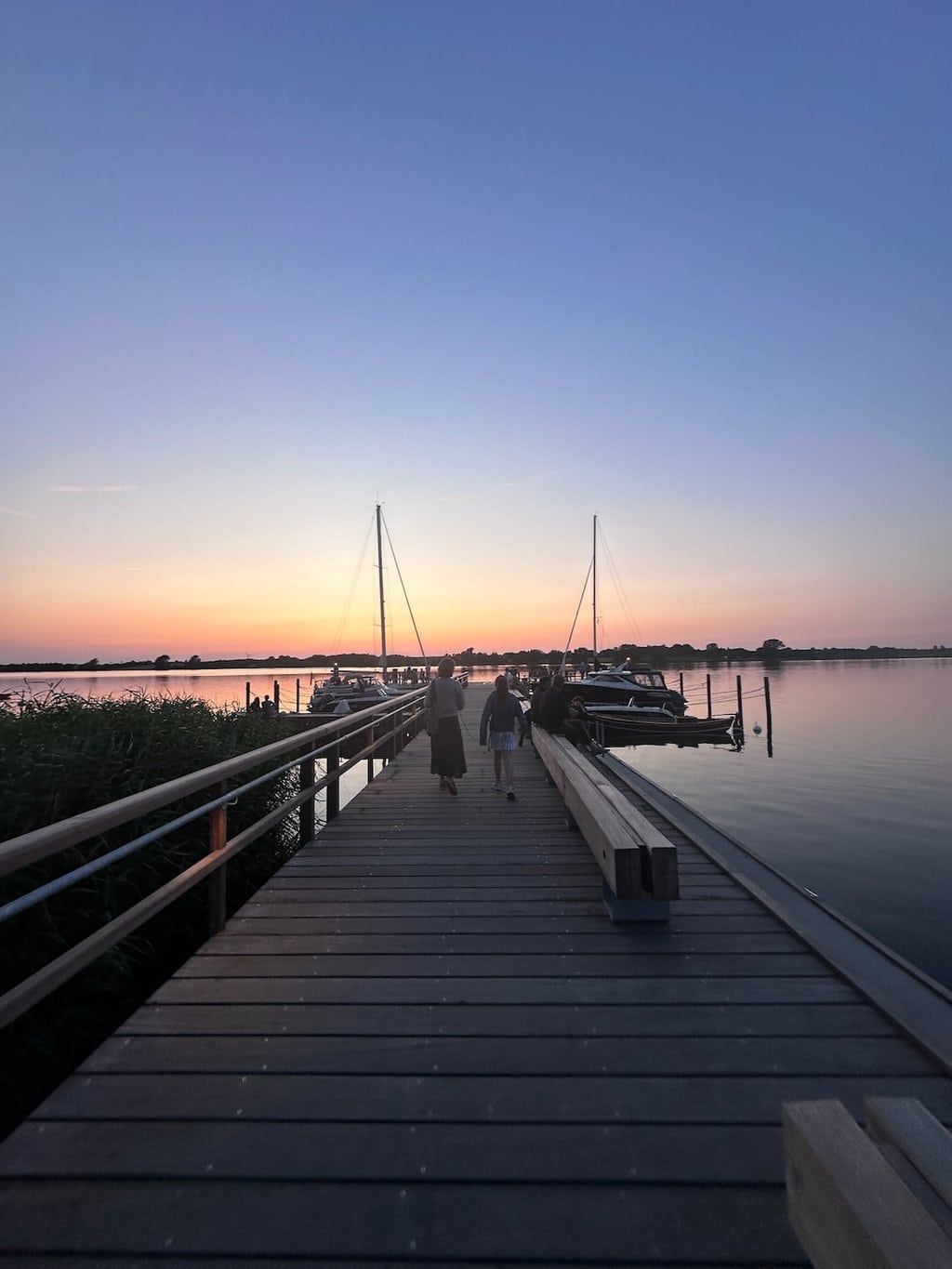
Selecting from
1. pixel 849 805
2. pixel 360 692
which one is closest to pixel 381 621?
pixel 360 692

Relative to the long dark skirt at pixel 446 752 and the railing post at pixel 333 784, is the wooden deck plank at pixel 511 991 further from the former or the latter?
the long dark skirt at pixel 446 752

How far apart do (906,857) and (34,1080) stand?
11.9 metres

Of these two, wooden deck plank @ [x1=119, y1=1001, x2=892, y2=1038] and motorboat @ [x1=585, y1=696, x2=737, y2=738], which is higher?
wooden deck plank @ [x1=119, y1=1001, x2=892, y2=1038]

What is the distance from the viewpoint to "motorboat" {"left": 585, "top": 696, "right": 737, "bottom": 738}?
26922 mm

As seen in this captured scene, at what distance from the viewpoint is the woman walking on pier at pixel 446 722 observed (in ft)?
29.5

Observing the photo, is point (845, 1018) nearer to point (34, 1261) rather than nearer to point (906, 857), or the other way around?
point (34, 1261)

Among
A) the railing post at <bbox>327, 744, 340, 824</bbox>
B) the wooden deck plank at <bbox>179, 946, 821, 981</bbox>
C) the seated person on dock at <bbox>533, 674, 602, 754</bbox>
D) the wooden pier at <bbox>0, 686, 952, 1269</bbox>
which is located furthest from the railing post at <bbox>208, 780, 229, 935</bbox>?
the seated person on dock at <bbox>533, 674, 602, 754</bbox>

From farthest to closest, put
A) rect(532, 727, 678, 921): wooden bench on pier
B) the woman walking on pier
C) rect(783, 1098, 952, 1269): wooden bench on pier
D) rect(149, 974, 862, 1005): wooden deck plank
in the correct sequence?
1. the woman walking on pier
2. rect(532, 727, 678, 921): wooden bench on pier
3. rect(149, 974, 862, 1005): wooden deck plank
4. rect(783, 1098, 952, 1269): wooden bench on pier

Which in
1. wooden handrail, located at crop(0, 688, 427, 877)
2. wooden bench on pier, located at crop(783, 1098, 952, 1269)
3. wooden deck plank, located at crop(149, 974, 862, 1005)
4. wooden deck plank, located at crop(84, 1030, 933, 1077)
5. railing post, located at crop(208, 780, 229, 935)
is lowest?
wooden deck plank, located at crop(149, 974, 862, 1005)

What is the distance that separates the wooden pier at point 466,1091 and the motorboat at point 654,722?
22.5 metres

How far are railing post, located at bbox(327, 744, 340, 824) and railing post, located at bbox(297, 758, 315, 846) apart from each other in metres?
0.42

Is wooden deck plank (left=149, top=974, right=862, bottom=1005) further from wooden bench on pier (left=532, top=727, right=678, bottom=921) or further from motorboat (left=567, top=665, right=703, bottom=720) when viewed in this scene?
motorboat (left=567, top=665, right=703, bottom=720)

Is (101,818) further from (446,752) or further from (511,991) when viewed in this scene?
(446,752)

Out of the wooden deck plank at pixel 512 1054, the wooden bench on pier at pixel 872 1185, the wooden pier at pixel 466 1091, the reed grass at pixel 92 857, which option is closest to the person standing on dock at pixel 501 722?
the reed grass at pixel 92 857
